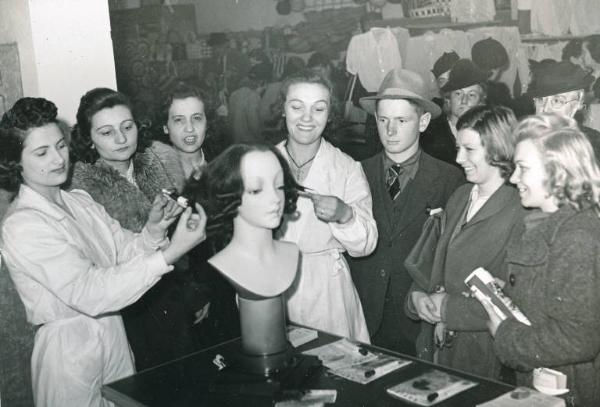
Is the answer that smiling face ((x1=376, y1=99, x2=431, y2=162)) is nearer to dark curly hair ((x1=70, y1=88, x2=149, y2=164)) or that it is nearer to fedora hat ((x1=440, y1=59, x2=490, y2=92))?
fedora hat ((x1=440, y1=59, x2=490, y2=92))

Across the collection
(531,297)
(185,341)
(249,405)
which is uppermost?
(531,297)

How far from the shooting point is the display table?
6.29 ft

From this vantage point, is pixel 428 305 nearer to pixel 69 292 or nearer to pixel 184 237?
pixel 184 237

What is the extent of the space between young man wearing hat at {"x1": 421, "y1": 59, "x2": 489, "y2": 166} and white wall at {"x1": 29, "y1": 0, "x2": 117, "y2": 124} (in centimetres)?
220

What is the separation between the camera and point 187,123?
3414 mm

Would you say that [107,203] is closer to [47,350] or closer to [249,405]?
[47,350]

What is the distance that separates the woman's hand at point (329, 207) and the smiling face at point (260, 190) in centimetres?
29

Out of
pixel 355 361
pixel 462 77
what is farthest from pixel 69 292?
pixel 462 77

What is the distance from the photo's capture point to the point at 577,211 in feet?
6.86

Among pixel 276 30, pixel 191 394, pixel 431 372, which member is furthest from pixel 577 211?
pixel 276 30

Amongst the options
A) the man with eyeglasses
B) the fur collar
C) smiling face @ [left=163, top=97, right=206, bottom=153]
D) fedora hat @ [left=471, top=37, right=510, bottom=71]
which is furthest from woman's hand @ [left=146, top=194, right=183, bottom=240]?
fedora hat @ [left=471, top=37, right=510, bottom=71]

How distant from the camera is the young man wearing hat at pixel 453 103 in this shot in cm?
388

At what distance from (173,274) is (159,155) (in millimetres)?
687

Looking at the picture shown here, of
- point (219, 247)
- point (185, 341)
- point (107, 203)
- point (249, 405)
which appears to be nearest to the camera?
point (249, 405)
